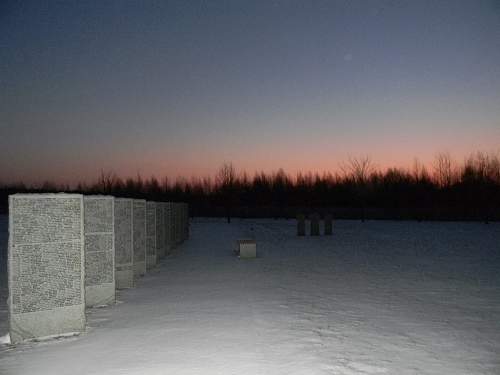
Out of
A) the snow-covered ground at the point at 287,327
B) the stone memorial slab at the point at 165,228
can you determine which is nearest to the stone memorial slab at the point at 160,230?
the stone memorial slab at the point at 165,228

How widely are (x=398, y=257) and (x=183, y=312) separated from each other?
13.2 meters

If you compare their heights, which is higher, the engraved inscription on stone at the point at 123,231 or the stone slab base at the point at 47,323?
the engraved inscription on stone at the point at 123,231

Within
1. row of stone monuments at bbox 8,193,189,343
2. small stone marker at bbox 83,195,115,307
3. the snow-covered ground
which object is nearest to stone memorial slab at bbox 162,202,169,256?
the snow-covered ground

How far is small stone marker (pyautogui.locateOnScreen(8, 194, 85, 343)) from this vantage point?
746cm

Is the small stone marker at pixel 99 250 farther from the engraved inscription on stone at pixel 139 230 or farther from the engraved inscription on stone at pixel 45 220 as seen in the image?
the engraved inscription on stone at pixel 139 230

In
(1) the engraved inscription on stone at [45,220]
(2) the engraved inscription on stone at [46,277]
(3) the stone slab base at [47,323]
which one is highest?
(1) the engraved inscription on stone at [45,220]

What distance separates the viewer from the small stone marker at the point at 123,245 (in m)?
12.1

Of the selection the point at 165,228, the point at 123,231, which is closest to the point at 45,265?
the point at 123,231

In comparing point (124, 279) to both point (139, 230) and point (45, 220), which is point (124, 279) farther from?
point (45, 220)

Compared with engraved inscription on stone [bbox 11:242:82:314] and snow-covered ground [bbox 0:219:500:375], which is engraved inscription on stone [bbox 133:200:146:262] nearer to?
snow-covered ground [bbox 0:219:500:375]

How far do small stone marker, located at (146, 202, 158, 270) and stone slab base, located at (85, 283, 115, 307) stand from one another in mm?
5638

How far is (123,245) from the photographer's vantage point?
1252cm

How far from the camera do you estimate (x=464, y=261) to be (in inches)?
733

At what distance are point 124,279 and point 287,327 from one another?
5.81 m
